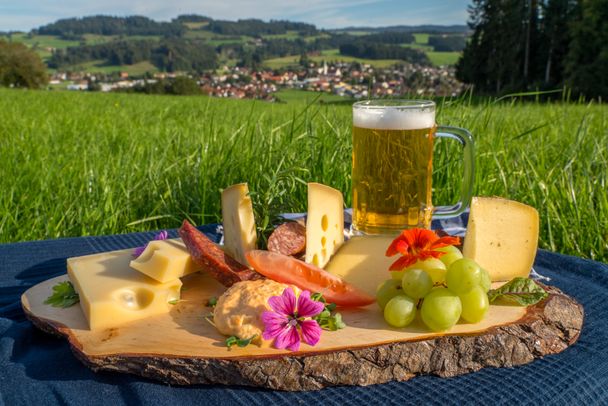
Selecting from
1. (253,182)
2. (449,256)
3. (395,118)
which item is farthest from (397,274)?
(253,182)

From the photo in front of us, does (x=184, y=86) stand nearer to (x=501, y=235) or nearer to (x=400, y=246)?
(x=501, y=235)

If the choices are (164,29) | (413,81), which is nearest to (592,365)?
(413,81)

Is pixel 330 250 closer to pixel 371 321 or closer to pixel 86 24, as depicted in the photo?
pixel 371 321

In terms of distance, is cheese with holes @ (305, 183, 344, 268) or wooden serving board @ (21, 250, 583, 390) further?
cheese with holes @ (305, 183, 344, 268)

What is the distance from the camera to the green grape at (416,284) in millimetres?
1501

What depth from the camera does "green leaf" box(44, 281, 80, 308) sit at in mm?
1694

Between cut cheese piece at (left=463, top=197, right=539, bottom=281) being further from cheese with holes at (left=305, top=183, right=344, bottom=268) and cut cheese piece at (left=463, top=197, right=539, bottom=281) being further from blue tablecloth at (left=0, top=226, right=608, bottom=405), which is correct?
cheese with holes at (left=305, top=183, right=344, bottom=268)

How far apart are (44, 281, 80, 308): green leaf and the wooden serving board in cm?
7

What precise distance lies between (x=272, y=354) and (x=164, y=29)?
82204 mm

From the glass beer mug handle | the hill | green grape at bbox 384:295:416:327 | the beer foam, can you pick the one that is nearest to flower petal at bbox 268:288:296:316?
green grape at bbox 384:295:416:327

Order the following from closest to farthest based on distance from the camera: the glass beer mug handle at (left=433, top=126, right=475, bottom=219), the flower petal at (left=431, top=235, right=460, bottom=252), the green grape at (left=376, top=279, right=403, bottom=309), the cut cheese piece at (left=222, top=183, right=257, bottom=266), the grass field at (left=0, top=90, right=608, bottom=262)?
the green grape at (left=376, top=279, right=403, bottom=309)
the flower petal at (left=431, top=235, right=460, bottom=252)
the cut cheese piece at (left=222, top=183, right=257, bottom=266)
the glass beer mug handle at (left=433, top=126, right=475, bottom=219)
the grass field at (left=0, top=90, right=608, bottom=262)

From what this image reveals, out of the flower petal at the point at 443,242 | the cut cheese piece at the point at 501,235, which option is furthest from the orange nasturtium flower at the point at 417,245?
the cut cheese piece at the point at 501,235

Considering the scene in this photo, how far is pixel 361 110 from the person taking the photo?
2078mm

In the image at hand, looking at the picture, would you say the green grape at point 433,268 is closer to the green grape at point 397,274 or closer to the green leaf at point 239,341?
the green grape at point 397,274
